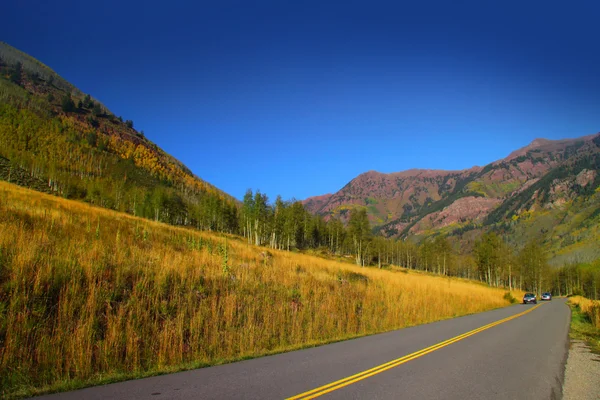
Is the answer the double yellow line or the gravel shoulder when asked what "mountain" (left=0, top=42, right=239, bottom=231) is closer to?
the double yellow line

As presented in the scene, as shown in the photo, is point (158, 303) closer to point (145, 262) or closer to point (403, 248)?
point (145, 262)

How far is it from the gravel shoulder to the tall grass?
21.8ft

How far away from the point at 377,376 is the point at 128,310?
6025 millimetres

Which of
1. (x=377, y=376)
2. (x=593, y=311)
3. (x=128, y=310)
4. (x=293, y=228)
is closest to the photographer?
(x=377, y=376)

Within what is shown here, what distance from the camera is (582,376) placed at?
7.74 meters

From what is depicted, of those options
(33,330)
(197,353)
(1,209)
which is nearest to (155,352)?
(197,353)

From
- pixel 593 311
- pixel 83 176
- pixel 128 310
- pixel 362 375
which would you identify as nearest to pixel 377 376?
pixel 362 375

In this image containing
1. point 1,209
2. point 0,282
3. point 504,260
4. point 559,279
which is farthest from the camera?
point 559,279

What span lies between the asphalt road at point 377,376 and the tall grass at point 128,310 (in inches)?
41.5

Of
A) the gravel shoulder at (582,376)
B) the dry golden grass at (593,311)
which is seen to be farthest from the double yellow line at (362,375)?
the dry golden grass at (593,311)

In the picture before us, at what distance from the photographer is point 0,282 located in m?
6.99

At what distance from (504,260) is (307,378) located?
8406 centimetres

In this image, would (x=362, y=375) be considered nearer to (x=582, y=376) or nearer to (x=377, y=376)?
(x=377, y=376)

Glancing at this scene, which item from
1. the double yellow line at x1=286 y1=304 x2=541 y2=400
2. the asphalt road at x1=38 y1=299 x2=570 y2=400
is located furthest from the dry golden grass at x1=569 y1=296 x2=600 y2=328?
the double yellow line at x1=286 y1=304 x2=541 y2=400
